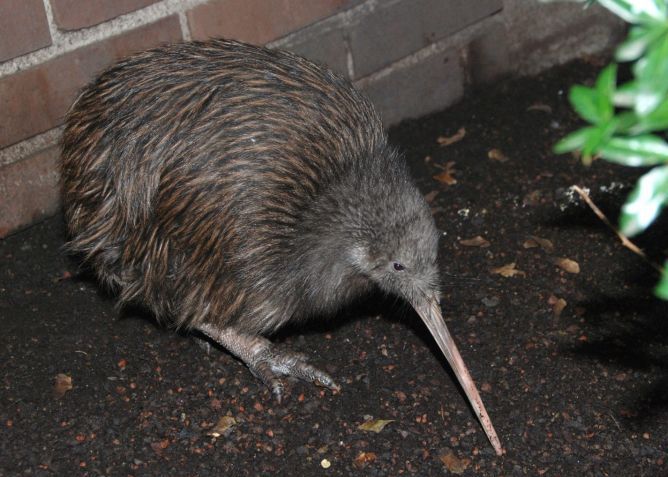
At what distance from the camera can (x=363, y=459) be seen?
2.76 meters

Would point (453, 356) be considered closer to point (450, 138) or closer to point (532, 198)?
point (532, 198)

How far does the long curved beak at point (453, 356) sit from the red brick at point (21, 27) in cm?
152

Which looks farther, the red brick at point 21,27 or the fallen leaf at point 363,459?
the red brick at point 21,27

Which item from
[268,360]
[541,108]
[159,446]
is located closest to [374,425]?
[268,360]

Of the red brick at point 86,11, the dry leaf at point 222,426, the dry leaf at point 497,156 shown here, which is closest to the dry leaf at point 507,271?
the dry leaf at point 497,156

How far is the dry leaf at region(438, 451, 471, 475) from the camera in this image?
2.71m

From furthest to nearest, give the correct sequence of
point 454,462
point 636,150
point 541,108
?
point 541,108 < point 454,462 < point 636,150

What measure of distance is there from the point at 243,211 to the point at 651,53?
1.81 metres

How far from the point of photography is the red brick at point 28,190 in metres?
3.42

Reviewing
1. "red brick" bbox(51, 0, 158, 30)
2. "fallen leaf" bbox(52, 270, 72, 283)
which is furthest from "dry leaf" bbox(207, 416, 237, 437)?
"red brick" bbox(51, 0, 158, 30)

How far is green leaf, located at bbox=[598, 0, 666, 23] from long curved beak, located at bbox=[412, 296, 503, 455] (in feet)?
5.73

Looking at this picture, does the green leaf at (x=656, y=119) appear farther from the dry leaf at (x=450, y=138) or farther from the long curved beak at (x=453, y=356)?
the dry leaf at (x=450, y=138)

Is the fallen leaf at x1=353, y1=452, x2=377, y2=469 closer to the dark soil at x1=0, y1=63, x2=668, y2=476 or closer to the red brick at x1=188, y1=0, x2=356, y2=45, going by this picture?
the dark soil at x1=0, y1=63, x2=668, y2=476

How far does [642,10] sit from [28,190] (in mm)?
2726
